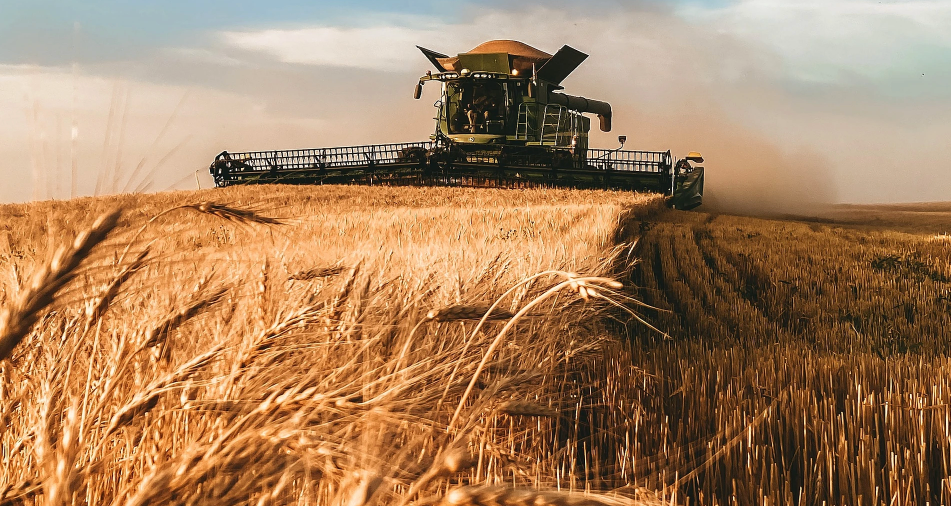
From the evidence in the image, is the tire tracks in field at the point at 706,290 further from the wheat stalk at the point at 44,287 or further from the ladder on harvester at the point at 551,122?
the ladder on harvester at the point at 551,122

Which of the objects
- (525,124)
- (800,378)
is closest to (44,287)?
(800,378)

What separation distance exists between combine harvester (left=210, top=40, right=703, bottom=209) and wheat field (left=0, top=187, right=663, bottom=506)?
1668cm

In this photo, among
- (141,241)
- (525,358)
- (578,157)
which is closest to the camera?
(141,241)

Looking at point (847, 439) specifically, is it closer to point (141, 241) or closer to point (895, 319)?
point (141, 241)

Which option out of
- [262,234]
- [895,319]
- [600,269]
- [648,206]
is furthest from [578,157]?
[262,234]

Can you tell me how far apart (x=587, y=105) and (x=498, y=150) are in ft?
22.9

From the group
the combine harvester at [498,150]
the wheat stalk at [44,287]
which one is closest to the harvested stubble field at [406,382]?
the wheat stalk at [44,287]

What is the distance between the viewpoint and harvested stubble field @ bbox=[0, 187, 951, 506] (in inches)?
63.0

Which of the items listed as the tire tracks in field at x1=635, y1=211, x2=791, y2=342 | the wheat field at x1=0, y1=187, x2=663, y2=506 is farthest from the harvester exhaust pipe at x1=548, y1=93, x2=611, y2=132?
the wheat field at x1=0, y1=187, x2=663, y2=506

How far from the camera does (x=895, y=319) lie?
692 centimetres

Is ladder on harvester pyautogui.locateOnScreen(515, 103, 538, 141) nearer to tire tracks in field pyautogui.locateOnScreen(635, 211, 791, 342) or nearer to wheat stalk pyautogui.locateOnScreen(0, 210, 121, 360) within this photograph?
tire tracks in field pyautogui.locateOnScreen(635, 211, 791, 342)

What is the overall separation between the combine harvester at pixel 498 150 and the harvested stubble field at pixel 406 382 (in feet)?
46.0

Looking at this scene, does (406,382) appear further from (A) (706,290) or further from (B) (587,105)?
(B) (587,105)

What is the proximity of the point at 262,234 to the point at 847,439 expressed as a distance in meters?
2.49
